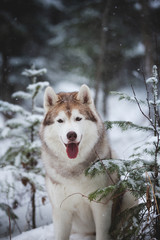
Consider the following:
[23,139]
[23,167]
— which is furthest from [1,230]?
[23,139]

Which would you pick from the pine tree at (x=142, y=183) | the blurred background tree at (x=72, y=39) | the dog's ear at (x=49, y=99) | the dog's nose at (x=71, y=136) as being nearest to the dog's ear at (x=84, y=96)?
the dog's ear at (x=49, y=99)

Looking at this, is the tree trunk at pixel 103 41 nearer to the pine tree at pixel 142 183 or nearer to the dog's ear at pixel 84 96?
the dog's ear at pixel 84 96

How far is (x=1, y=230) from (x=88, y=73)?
28.0 ft

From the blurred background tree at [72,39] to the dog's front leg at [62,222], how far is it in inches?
294

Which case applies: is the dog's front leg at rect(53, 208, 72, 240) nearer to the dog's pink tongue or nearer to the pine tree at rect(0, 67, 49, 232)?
the dog's pink tongue

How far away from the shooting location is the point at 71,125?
255 centimetres

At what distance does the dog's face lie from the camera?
2.53 meters

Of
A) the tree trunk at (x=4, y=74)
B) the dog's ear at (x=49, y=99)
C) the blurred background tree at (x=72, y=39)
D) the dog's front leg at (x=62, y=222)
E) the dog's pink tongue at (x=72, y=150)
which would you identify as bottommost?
the dog's front leg at (x=62, y=222)

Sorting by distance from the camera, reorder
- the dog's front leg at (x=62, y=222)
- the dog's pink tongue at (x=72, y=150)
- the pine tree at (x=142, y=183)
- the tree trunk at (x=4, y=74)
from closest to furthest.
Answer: the pine tree at (x=142, y=183) → the dog's pink tongue at (x=72, y=150) → the dog's front leg at (x=62, y=222) → the tree trunk at (x=4, y=74)

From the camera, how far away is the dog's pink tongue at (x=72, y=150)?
254 cm

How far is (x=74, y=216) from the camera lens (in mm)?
2949

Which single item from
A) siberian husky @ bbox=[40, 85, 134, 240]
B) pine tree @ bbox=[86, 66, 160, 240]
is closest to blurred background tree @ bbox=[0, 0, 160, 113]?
siberian husky @ bbox=[40, 85, 134, 240]

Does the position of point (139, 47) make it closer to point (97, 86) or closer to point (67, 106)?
point (97, 86)

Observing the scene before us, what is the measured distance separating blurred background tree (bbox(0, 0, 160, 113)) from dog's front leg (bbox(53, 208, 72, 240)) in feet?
24.5
